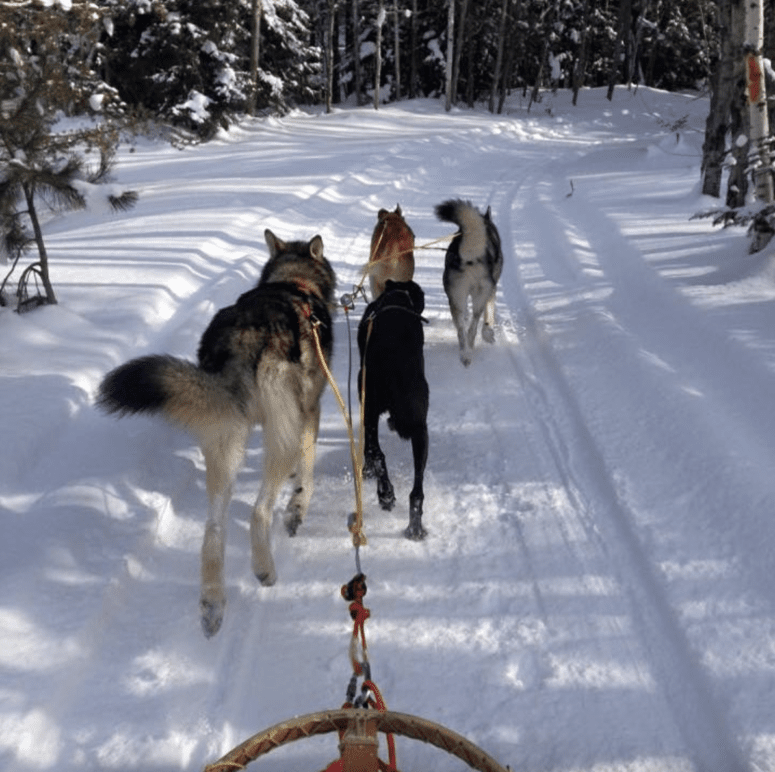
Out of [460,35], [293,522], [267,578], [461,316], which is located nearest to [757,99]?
[461,316]

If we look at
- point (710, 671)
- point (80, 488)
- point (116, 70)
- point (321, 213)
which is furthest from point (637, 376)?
point (116, 70)

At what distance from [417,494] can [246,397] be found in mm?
1005

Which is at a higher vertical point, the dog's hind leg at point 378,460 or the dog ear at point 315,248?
the dog ear at point 315,248

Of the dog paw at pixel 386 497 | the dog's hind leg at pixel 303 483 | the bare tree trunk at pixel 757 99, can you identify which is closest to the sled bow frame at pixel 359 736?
the dog's hind leg at pixel 303 483

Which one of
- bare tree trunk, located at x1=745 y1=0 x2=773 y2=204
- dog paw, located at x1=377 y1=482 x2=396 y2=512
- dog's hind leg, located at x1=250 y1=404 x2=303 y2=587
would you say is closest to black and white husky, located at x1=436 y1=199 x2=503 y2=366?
dog paw, located at x1=377 y1=482 x2=396 y2=512

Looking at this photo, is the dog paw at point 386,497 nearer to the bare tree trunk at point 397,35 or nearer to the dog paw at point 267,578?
the dog paw at point 267,578

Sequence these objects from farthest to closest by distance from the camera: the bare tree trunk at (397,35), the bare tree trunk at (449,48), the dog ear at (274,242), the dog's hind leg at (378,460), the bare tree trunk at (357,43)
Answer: the bare tree trunk at (397,35) → the bare tree trunk at (357,43) → the bare tree trunk at (449,48) → the dog ear at (274,242) → the dog's hind leg at (378,460)

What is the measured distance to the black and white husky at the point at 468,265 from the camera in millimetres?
5203

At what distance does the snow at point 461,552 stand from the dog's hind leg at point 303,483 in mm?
113

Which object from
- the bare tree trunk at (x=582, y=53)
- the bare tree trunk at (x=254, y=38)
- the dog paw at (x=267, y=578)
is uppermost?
the bare tree trunk at (x=582, y=53)

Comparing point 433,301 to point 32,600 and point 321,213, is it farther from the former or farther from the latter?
point 32,600

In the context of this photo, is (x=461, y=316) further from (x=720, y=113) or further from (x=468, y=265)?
(x=720, y=113)

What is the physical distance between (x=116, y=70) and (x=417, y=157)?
10.5m

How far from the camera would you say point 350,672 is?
263 cm
